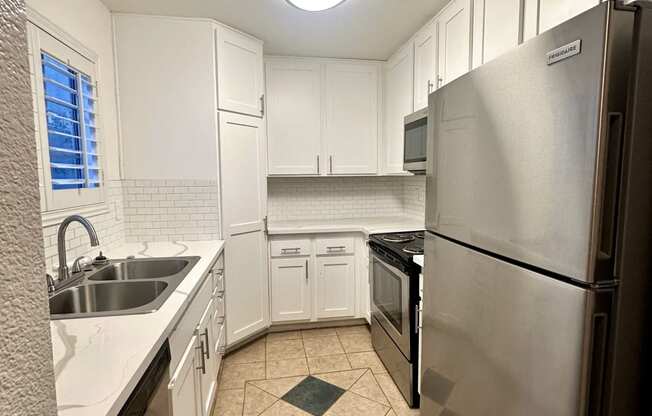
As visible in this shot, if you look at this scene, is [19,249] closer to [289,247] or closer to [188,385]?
[188,385]

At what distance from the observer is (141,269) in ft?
6.16

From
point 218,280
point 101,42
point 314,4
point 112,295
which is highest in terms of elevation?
point 314,4

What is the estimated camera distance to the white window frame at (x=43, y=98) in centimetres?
150

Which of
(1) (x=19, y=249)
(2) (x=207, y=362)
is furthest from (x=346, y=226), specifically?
(1) (x=19, y=249)

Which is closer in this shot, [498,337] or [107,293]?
[498,337]

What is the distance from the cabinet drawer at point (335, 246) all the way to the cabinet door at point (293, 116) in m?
0.66

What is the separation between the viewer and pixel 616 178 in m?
0.75

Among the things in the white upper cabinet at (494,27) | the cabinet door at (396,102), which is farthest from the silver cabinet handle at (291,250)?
the white upper cabinet at (494,27)

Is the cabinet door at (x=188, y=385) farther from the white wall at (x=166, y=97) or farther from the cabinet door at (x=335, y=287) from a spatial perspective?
the cabinet door at (x=335, y=287)

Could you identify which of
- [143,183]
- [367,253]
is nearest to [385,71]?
[367,253]

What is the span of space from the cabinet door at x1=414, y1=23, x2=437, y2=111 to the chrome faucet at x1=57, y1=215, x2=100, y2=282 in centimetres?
207

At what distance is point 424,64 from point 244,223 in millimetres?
1759

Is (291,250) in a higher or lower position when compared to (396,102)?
Answer: lower

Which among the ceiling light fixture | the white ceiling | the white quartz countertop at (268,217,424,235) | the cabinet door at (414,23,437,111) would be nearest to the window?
the white ceiling
